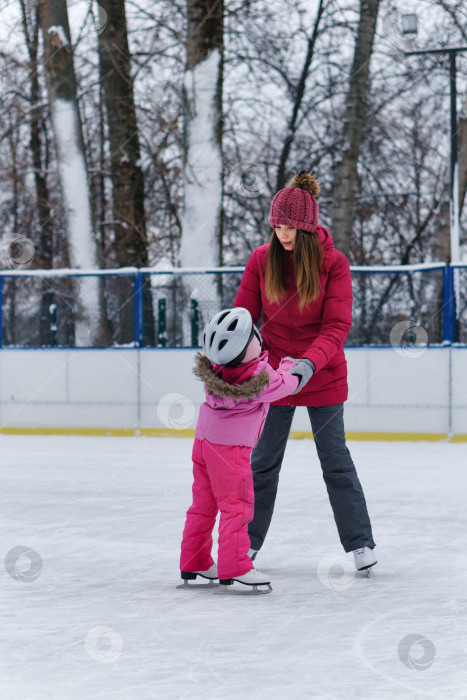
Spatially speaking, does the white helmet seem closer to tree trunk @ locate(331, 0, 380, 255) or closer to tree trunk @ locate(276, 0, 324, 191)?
tree trunk @ locate(331, 0, 380, 255)

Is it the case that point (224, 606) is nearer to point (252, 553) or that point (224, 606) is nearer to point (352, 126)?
point (252, 553)

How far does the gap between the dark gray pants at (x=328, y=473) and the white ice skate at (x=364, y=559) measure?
2 centimetres

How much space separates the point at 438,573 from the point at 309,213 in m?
1.41

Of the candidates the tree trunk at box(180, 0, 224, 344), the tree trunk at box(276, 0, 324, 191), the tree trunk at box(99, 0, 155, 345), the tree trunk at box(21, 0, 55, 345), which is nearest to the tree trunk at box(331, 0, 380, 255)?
the tree trunk at box(276, 0, 324, 191)

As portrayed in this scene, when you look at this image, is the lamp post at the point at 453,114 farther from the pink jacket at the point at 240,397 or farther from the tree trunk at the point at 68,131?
the pink jacket at the point at 240,397

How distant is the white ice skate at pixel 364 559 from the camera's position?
3.86 m

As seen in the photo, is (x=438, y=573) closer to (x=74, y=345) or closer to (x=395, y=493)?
(x=395, y=493)

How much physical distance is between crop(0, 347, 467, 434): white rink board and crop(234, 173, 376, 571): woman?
17.6 ft

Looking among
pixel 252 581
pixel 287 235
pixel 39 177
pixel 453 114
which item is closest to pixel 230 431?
pixel 252 581

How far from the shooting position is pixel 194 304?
9859 mm

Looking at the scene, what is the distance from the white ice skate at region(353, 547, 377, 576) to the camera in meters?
3.86

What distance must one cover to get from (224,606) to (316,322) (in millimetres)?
1054

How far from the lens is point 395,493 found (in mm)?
6082

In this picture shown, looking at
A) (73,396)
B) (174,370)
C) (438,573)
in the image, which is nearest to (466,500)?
(438,573)
